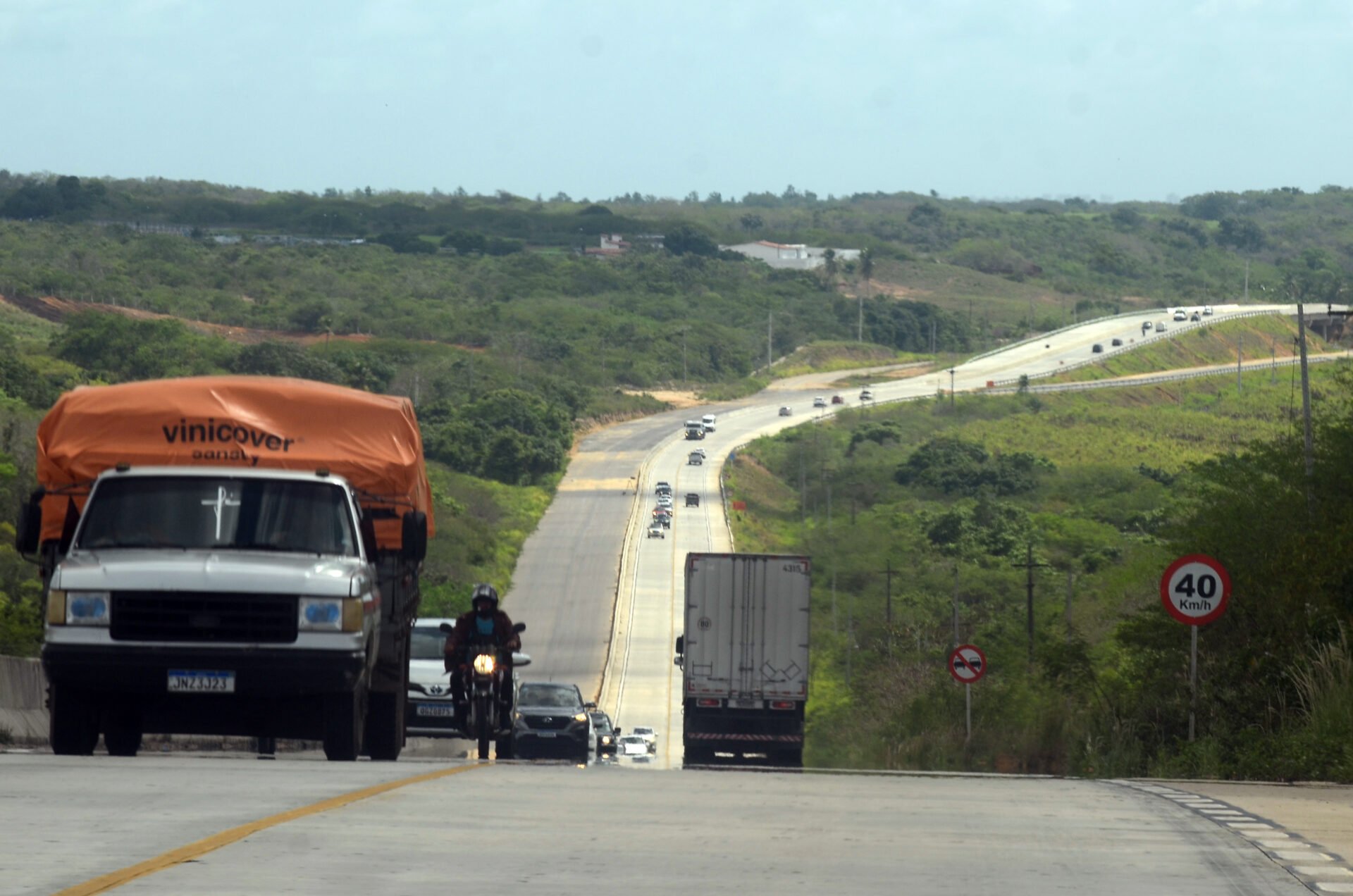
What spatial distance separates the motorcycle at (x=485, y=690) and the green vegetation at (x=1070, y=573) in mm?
7555

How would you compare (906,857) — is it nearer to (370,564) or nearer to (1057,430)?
(370,564)

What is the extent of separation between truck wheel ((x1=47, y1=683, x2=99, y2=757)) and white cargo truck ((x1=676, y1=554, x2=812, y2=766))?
17.3 m

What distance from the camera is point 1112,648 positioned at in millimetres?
38000

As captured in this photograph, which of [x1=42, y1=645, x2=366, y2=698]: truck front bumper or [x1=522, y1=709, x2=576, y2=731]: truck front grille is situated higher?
[x1=42, y1=645, x2=366, y2=698]: truck front bumper

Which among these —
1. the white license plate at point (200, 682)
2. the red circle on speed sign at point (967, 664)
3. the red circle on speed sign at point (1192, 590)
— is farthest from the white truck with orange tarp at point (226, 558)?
the red circle on speed sign at point (967, 664)

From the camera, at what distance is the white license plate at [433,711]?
20828 millimetres

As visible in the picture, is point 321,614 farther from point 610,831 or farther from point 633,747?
point 633,747

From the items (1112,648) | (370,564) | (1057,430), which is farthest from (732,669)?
(1057,430)

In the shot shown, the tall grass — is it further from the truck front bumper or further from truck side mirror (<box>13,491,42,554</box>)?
truck side mirror (<box>13,491,42,554</box>)

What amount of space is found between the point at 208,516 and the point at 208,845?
580 cm

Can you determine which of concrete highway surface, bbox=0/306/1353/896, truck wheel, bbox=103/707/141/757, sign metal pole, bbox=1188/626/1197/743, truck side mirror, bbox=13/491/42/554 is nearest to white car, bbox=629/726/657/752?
sign metal pole, bbox=1188/626/1197/743

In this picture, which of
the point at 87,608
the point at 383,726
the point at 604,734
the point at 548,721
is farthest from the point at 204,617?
the point at 604,734

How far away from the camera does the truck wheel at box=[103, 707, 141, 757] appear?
13.3 meters

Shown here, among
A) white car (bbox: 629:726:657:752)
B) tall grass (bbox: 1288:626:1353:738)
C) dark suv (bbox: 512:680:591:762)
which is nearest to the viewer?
tall grass (bbox: 1288:626:1353:738)
